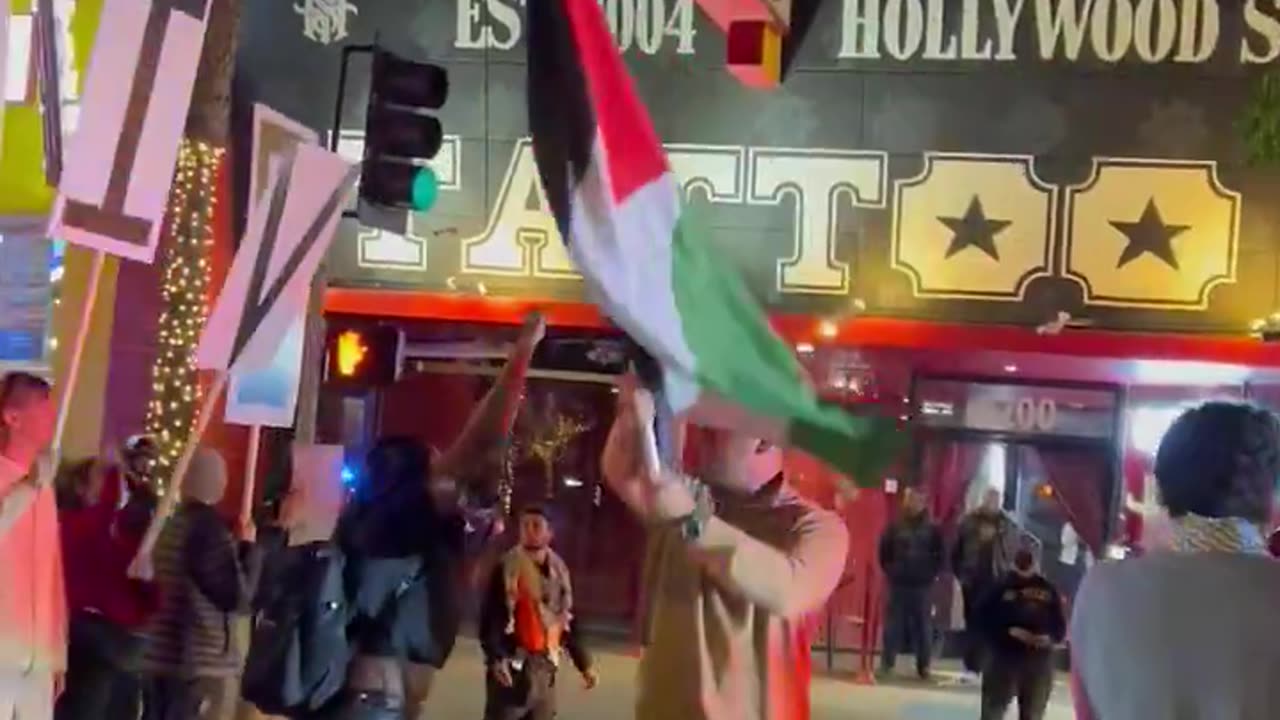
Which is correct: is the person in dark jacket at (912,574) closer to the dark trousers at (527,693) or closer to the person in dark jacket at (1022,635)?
the person in dark jacket at (1022,635)

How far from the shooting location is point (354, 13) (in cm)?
1644

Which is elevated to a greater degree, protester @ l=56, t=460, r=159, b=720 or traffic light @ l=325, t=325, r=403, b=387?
traffic light @ l=325, t=325, r=403, b=387

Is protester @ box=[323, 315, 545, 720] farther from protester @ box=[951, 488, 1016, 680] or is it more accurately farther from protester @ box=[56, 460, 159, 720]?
protester @ box=[951, 488, 1016, 680]

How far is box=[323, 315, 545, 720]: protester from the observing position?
607 cm

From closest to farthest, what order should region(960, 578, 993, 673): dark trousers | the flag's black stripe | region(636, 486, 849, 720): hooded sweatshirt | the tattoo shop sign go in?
1. the flag's black stripe
2. region(636, 486, 849, 720): hooded sweatshirt
3. region(960, 578, 993, 673): dark trousers
4. the tattoo shop sign

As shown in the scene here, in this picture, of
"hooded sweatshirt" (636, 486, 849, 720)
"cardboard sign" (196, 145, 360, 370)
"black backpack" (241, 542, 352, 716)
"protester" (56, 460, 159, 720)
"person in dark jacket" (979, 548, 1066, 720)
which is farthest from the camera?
"person in dark jacket" (979, 548, 1066, 720)

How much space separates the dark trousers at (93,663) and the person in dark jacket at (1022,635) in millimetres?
5994

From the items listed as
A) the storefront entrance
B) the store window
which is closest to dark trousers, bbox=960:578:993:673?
the storefront entrance

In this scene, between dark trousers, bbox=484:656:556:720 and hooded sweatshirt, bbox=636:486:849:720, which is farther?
dark trousers, bbox=484:656:556:720

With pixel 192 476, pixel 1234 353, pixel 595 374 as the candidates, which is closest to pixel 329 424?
pixel 595 374

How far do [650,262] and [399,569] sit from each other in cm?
185

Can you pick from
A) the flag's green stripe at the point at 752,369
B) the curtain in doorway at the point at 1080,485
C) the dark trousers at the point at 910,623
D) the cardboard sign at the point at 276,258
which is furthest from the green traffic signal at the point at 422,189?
the curtain in doorway at the point at 1080,485

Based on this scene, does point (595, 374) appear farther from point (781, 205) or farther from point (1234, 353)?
point (1234, 353)

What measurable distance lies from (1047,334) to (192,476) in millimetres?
9553
